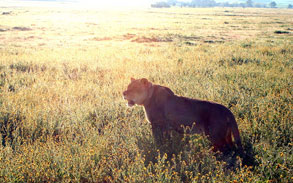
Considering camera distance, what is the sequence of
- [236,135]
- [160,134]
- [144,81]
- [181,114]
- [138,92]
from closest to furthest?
[236,135] < [181,114] < [160,134] < [144,81] < [138,92]

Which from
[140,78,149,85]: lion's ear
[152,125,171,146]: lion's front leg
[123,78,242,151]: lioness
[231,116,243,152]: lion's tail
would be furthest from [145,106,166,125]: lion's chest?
[231,116,243,152]: lion's tail

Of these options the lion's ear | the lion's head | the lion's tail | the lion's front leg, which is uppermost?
the lion's ear

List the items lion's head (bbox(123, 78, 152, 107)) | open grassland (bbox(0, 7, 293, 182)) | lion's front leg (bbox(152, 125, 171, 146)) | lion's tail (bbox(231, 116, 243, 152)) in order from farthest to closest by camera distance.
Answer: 1. lion's head (bbox(123, 78, 152, 107))
2. lion's front leg (bbox(152, 125, 171, 146))
3. lion's tail (bbox(231, 116, 243, 152))
4. open grassland (bbox(0, 7, 293, 182))

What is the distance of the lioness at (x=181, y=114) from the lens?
4.50 m

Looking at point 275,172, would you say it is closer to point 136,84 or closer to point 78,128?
point 136,84

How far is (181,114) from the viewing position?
4984 mm

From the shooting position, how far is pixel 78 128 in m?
5.61

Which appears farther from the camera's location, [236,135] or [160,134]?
[160,134]

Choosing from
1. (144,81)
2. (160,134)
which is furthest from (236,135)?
(144,81)

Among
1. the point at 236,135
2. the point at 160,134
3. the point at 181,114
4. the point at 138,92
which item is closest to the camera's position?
the point at 236,135

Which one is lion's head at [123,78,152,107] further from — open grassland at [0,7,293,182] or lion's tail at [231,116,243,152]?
lion's tail at [231,116,243,152]

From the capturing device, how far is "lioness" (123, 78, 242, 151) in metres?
4.50

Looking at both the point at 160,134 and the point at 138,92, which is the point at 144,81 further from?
the point at 160,134

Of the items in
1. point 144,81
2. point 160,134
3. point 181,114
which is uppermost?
point 144,81
